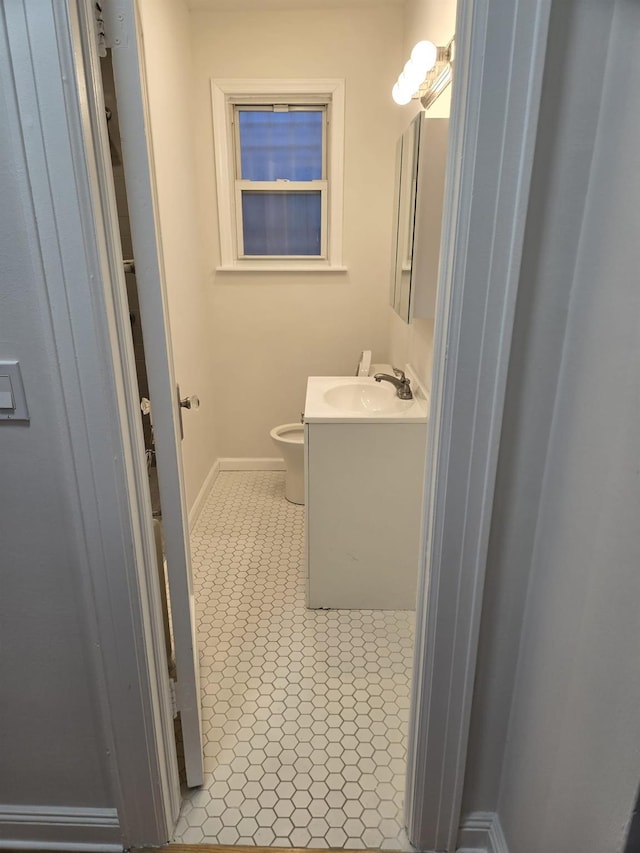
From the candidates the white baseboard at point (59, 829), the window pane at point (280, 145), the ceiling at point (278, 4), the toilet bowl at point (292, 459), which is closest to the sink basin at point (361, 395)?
the toilet bowl at point (292, 459)

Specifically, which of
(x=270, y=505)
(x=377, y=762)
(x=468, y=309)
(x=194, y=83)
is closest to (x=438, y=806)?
(x=377, y=762)

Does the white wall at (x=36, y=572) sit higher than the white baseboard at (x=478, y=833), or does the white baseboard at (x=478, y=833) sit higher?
the white wall at (x=36, y=572)

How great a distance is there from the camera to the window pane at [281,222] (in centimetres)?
304

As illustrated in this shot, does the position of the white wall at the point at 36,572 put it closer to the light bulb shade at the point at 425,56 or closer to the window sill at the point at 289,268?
the light bulb shade at the point at 425,56

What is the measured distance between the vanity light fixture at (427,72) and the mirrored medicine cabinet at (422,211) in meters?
0.09

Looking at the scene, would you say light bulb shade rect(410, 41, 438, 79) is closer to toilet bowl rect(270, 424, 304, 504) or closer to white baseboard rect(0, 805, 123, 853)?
toilet bowl rect(270, 424, 304, 504)

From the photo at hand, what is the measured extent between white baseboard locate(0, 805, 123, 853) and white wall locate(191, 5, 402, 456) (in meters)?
2.28

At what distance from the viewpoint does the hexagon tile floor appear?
1346 mm

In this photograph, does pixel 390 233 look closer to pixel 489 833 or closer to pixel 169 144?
pixel 169 144

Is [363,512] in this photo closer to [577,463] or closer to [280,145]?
[577,463]

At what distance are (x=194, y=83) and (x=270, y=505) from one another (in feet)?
7.40

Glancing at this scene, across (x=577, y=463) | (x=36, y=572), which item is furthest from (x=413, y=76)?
Result: (x=36, y=572)

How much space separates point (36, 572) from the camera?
3.60ft

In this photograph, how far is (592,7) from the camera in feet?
2.58
